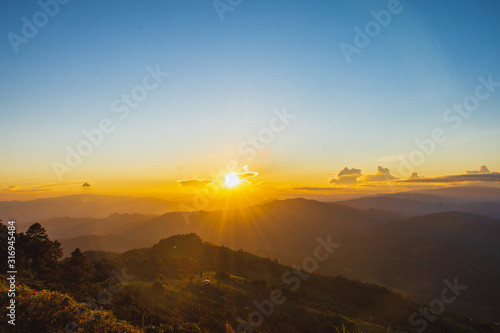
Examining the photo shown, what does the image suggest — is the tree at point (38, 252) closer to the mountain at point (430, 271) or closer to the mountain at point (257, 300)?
the mountain at point (257, 300)

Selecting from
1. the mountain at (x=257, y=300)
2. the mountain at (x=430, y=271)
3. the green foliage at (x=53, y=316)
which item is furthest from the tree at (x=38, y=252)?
the mountain at (x=430, y=271)

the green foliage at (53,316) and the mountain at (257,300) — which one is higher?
the green foliage at (53,316)

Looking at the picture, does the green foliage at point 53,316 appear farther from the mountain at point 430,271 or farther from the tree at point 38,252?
the mountain at point 430,271

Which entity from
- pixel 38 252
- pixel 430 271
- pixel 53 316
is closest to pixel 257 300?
pixel 53 316

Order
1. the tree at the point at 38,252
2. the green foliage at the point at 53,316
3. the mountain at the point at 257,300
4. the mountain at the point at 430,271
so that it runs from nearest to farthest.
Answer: the green foliage at the point at 53,316 → the mountain at the point at 257,300 → the tree at the point at 38,252 → the mountain at the point at 430,271

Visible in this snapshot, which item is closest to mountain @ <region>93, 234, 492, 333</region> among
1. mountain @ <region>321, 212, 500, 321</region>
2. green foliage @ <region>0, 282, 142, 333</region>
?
green foliage @ <region>0, 282, 142, 333</region>

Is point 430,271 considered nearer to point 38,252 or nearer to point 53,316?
point 38,252

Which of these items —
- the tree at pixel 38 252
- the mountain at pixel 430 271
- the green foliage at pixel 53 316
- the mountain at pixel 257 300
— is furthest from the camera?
the mountain at pixel 430 271

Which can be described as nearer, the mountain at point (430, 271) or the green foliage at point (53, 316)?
the green foliage at point (53, 316)

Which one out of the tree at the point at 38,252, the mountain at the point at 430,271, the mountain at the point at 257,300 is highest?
the tree at the point at 38,252

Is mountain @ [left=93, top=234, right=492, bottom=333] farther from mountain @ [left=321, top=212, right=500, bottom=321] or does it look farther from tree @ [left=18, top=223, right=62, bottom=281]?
mountain @ [left=321, top=212, right=500, bottom=321]

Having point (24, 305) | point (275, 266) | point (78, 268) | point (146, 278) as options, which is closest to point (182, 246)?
point (275, 266)
